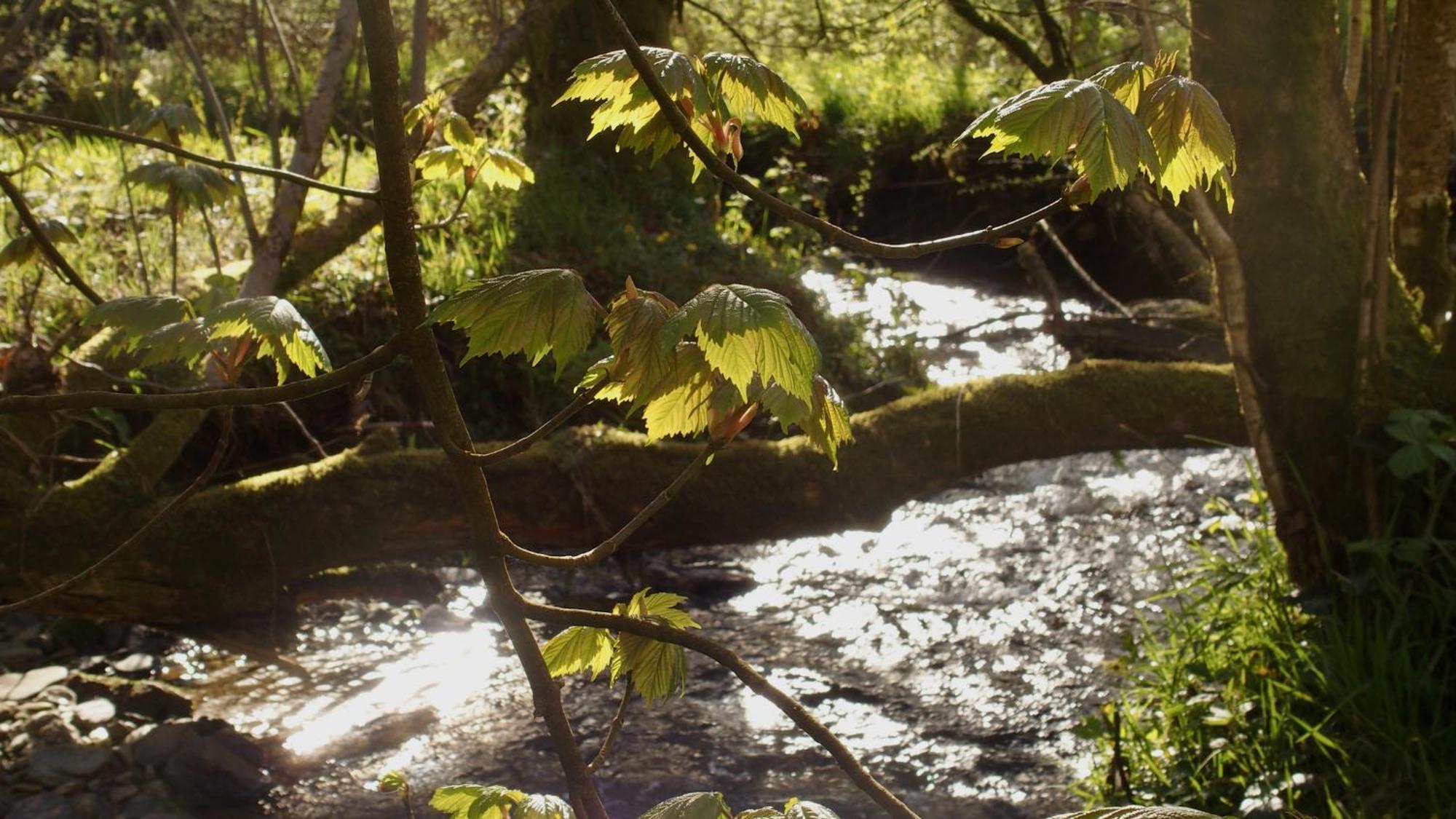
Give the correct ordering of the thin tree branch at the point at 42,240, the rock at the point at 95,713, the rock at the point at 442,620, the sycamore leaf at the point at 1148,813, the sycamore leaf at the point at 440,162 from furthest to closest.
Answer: the rock at the point at 442,620, the rock at the point at 95,713, the sycamore leaf at the point at 440,162, the thin tree branch at the point at 42,240, the sycamore leaf at the point at 1148,813

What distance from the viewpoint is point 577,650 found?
53.7 inches

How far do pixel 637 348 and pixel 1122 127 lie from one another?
1.54 feet

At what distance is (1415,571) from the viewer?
3.12 meters

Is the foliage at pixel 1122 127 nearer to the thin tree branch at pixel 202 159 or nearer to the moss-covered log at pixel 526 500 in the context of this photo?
the thin tree branch at pixel 202 159

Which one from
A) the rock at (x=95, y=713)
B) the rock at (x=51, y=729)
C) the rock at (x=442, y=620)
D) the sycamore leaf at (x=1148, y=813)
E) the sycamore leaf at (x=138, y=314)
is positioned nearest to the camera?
the sycamore leaf at (x=1148, y=813)

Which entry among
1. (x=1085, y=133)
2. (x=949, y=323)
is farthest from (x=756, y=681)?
(x=949, y=323)

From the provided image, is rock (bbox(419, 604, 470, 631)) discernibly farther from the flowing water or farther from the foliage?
the foliage

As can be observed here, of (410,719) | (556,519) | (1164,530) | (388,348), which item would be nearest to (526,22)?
(556,519)

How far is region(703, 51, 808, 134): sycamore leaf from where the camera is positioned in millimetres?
1297

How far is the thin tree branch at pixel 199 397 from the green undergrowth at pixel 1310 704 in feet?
8.13

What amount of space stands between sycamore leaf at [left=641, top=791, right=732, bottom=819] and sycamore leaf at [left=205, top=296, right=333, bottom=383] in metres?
0.63

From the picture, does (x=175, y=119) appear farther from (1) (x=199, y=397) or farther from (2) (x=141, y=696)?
(2) (x=141, y=696)

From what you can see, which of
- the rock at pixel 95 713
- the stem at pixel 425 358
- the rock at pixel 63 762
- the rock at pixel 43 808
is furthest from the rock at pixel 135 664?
the stem at pixel 425 358

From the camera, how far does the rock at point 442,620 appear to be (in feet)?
16.6
